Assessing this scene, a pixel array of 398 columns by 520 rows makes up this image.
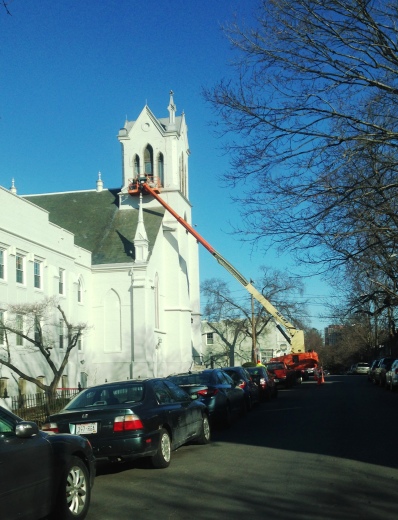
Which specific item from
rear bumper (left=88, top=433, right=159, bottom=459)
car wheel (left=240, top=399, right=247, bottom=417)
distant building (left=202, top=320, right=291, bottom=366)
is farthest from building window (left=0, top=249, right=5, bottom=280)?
distant building (left=202, top=320, right=291, bottom=366)

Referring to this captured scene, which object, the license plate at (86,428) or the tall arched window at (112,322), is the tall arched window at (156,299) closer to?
the tall arched window at (112,322)

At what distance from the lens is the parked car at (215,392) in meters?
16.0

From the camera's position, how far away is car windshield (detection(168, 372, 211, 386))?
55.9ft

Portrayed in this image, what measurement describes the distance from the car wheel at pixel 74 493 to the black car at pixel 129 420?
7.40ft

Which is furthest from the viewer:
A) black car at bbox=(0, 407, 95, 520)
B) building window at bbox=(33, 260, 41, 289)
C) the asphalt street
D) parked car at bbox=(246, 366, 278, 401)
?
building window at bbox=(33, 260, 41, 289)

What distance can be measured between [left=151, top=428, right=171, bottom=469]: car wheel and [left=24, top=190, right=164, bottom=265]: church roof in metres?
36.9

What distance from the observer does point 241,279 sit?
49.6 metres

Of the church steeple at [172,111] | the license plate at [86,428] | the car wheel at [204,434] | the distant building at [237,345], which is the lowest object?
the car wheel at [204,434]

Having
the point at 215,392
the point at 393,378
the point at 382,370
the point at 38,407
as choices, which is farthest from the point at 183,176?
the point at 215,392

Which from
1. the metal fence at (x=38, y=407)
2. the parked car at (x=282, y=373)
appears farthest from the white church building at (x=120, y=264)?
the parked car at (x=282, y=373)

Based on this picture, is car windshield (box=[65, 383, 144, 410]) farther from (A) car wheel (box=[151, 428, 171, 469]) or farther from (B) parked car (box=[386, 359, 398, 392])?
(B) parked car (box=[386, 359, 398, 392])

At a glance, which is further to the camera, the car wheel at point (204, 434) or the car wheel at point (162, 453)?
the car wheel at point (204, 434)

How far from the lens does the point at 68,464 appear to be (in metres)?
7.24

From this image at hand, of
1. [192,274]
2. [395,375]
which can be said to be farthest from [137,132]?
[395,375]
